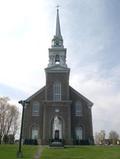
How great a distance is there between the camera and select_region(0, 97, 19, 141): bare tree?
70.1m

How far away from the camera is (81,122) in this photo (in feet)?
166

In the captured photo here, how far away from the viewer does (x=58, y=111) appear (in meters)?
49.0

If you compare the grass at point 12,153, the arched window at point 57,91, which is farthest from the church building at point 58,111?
the grass at point 12,153

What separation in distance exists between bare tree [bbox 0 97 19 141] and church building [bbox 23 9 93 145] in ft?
68.4

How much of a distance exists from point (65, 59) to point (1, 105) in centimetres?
2566

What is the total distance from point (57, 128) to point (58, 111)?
3.05 metres

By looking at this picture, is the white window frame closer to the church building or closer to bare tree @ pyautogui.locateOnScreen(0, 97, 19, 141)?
the church building

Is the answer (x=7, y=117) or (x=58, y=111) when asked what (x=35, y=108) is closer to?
(x=58, y=111)

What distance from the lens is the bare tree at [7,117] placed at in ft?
230

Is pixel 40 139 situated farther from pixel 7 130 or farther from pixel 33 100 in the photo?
pixel 7 130

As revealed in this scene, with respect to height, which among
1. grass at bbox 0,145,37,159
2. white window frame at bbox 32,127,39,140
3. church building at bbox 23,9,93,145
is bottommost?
grass at bbox 0,145,37,159

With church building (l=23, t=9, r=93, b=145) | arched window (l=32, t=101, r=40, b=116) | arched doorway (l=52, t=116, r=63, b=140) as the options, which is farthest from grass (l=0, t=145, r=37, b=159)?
arched window (l=32, t=101, r=40, b=116)

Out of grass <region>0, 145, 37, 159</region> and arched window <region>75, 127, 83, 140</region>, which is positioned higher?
arched window <region>75, 127, 83, 140</region>

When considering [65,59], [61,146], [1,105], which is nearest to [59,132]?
[61,146]
